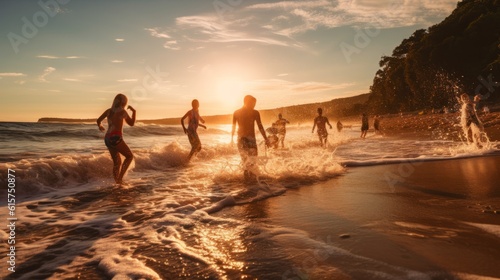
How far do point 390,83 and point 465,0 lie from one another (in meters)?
15.4

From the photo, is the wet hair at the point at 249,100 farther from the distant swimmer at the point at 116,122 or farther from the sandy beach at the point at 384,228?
the distant swimmer at the point at 116,122

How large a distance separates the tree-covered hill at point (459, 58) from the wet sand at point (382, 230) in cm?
3090

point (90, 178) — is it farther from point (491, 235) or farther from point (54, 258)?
point (491, 235)

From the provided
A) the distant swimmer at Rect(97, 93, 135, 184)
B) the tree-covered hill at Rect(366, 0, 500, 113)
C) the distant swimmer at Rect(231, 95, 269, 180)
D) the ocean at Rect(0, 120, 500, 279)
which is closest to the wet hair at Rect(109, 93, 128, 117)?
the distant swimmer at Rect(97, 93, 135, 184)

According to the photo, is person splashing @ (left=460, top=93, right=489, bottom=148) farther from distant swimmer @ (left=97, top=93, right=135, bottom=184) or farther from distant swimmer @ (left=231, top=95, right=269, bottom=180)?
distant swimmer @ (left=97, top=93, right=135, bottom=184)

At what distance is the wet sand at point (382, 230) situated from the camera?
270 cm

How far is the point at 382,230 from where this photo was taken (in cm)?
365

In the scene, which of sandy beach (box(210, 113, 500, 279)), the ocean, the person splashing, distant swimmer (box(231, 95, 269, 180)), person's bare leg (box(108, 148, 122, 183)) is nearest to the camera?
sandy beach (box(210, 113, 500, 279))

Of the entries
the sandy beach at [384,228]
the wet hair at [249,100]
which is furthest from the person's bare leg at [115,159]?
the sandy beach at [384,228]

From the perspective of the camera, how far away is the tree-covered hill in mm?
32281

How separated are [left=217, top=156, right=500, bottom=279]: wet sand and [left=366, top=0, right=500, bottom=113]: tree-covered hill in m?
30.9

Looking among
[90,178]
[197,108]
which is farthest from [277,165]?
[90,178]

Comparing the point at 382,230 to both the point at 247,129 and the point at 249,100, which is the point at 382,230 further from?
the point at 249,100

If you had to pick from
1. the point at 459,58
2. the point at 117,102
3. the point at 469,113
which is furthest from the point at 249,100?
the point at 459,58
